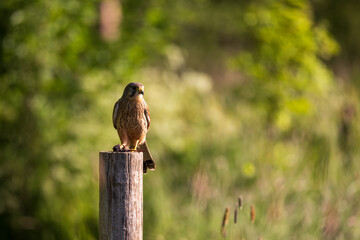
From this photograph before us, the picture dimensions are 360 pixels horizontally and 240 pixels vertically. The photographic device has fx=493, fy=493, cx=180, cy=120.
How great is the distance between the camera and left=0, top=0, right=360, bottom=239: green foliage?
4699 mm

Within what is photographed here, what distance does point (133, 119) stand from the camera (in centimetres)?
262

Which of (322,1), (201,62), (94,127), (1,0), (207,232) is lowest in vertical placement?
(207,232)

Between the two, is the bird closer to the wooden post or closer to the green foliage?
the wooden post

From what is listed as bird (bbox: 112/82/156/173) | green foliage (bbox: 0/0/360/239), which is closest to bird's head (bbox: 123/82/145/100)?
bird (bbox: 112/82/156/173)

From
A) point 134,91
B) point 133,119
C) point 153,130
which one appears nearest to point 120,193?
point 133,119

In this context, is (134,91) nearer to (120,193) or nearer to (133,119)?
(133,119)

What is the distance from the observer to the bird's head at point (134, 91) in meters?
2.58

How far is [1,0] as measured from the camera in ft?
17.9

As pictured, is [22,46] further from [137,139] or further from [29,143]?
[137,139]

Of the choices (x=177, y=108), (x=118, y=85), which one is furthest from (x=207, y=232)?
(x=177, y=108)

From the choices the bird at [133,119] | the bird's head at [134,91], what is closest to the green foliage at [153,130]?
the bird at [133,119]

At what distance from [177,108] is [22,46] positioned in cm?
255

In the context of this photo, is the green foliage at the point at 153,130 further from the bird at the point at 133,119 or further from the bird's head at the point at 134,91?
the bird's head at the point at 134,91

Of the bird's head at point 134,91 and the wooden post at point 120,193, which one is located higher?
the bird's head at point 134,91
